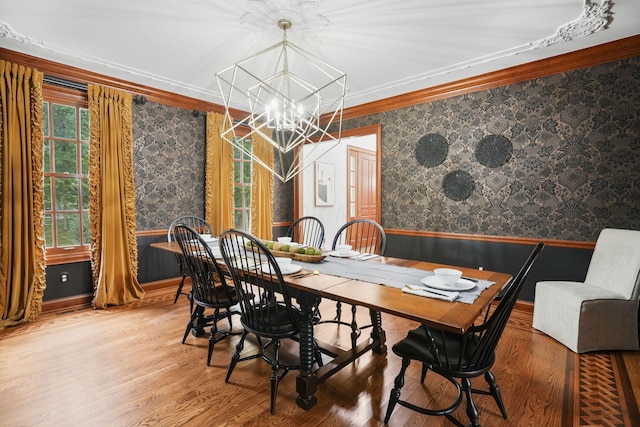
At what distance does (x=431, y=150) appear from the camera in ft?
13.2

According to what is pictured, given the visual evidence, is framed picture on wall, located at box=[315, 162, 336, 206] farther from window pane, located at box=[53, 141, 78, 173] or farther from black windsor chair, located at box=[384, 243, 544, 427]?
black windsor chair, located at box=[384, 243, 544, 427]

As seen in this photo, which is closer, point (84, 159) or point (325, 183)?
point (84, 159)

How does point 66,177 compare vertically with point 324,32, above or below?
below

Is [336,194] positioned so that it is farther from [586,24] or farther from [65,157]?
[586,24]

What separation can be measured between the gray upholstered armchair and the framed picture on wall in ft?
12.7

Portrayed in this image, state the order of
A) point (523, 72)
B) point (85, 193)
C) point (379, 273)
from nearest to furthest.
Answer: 1. point (379, 273)
2. point (523, 72)
3. point (85, 193)

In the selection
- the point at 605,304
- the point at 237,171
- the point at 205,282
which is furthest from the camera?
the point at 237,171

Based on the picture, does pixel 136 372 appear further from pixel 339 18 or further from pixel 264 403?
pixel 339 18

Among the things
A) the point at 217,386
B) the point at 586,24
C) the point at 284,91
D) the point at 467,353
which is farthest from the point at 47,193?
the point at 586,24

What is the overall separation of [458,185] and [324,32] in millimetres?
2243

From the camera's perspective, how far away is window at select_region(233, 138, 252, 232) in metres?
5.02

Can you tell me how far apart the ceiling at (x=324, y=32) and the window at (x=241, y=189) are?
1.64 metres

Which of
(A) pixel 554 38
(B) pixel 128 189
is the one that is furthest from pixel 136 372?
(A) pixel 554 38

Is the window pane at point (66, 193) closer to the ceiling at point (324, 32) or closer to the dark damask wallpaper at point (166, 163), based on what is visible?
the dark damask wallpaper at point (166, 163)
